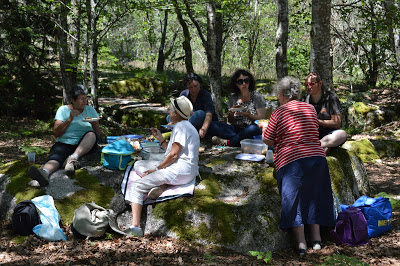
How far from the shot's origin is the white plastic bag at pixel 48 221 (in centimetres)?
378

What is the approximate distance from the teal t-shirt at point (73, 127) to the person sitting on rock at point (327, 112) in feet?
10.3

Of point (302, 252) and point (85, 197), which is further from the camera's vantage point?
point (85, 197)

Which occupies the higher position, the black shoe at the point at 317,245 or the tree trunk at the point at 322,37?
the tree trunk at the point at 322,37

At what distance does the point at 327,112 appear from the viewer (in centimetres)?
495

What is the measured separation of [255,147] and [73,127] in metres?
2.64

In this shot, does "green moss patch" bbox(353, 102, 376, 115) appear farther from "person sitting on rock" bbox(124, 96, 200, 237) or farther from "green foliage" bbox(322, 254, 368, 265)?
"green foliage" bbox(322, 254, 368, 265)

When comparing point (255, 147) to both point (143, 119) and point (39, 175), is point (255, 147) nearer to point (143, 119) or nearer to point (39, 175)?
point (39, 175)

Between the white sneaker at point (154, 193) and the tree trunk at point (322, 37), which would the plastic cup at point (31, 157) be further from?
the tree trunk at point (322, 37)

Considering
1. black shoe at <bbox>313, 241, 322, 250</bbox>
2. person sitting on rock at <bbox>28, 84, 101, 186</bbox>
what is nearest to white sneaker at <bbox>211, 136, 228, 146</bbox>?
person sitting on rock at <bbox>28, 84, 101, 186</bbox>

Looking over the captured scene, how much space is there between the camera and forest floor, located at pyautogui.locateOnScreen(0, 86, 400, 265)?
11.0ft

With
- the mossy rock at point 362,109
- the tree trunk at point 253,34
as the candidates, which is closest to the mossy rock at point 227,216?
the mossy rock at point 362,109

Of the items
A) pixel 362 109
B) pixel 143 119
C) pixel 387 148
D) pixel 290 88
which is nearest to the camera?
pixel 290 88

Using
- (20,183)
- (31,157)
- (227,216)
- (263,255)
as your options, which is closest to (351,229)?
(263,255)

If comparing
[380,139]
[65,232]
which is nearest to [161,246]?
[65,232]
